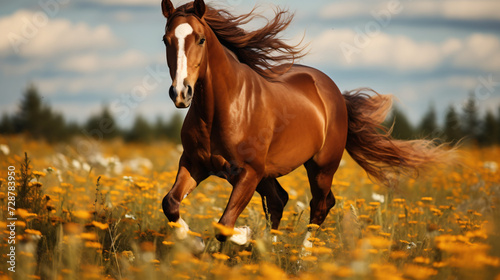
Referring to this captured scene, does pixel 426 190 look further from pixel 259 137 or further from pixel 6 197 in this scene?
pixel 6 197

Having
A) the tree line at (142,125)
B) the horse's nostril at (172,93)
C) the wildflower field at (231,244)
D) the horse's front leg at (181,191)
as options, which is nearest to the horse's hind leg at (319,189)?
the wildflower field at (231,244)

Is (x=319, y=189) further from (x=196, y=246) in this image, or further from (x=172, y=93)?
(x=172, y=93)

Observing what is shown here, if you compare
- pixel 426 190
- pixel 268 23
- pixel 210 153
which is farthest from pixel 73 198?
pixel 426 190

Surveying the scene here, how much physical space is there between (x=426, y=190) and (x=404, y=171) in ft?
6.15

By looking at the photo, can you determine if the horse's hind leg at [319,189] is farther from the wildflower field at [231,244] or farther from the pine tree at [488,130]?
the pine tree at [488,130]

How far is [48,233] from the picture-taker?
180 inches

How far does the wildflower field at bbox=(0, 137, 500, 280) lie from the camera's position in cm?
295

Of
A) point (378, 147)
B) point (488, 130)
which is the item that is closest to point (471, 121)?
point (488, 130)

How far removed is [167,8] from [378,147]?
137 inches

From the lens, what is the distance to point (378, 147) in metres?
6.32

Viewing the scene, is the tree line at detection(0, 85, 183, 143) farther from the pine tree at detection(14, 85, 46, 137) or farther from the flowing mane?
the flowing mane

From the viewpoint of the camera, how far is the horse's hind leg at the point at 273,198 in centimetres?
538

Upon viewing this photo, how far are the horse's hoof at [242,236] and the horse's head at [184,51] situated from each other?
1.26 metres

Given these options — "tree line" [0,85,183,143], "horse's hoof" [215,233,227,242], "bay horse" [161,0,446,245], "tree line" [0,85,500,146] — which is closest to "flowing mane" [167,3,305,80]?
"bay horse" [161,0,446,245]
